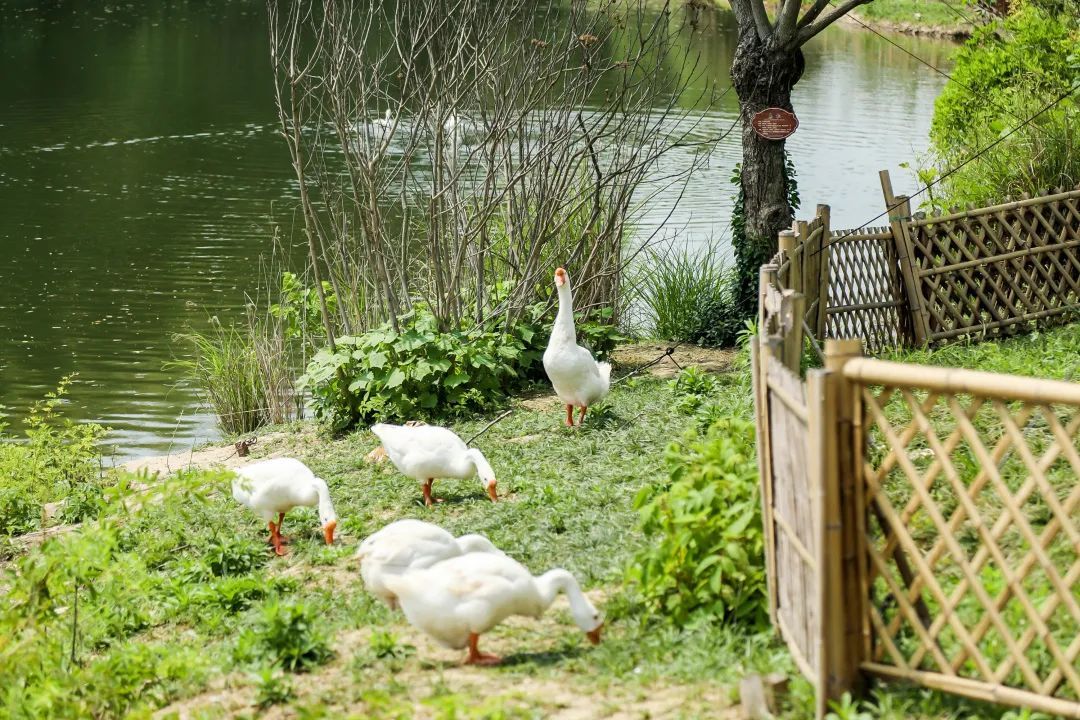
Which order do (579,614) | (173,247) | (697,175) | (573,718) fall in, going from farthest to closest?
(697,175) → (173,247) → (579,614) → (573,718)

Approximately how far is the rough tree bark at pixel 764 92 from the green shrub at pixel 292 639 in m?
6.88

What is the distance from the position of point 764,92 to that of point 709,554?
7.02m

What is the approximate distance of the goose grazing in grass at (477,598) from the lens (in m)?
4.60

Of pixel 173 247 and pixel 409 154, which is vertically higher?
pixel 409 154

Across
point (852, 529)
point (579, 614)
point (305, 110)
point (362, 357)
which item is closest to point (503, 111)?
point (362, 357)

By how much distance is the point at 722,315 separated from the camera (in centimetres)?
1151

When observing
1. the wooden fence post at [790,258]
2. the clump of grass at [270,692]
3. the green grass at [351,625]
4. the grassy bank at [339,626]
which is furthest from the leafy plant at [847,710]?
the wooden fence post at [790,258]

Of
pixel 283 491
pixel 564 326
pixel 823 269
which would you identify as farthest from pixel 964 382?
pixel 823 269

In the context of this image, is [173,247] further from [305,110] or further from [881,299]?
[881,299]

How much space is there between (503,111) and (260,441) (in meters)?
3.53

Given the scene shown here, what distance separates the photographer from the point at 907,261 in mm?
9805

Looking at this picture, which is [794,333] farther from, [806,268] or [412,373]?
[412,373]

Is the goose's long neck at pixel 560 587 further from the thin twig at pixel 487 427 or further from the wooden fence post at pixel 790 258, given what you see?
the thin twig at pixel 487 427

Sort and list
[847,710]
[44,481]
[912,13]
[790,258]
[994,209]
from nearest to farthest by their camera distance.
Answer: [847,710]
[790,258]
[44,481]
[994,209]
[912,13]
